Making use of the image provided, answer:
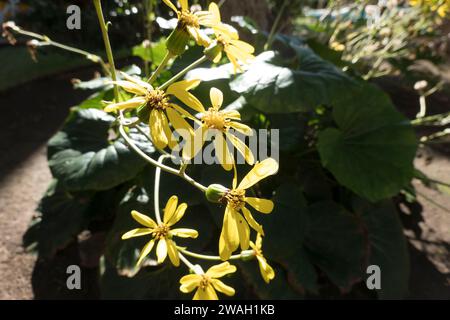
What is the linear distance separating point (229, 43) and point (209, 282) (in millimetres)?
423

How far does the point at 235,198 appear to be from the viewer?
2.00 feet

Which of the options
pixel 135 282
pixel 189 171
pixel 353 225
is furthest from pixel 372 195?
pixel 135 282

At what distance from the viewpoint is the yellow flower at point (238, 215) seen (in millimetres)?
569

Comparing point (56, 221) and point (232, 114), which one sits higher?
point (232, 114)

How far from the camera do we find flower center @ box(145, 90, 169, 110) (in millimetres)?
584

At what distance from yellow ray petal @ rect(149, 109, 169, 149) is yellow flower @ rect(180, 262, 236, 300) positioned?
0.22m

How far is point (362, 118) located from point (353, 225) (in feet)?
1.29

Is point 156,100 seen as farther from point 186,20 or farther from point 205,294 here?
point 205,294

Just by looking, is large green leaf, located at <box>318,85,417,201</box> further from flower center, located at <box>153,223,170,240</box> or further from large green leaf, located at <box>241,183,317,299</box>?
flower center, located at <box>153,223,170,240</box>

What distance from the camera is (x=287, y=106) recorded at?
3.44 feet

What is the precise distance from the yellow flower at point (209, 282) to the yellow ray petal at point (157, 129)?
22 centimetres

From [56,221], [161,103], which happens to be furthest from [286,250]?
[56,221]
